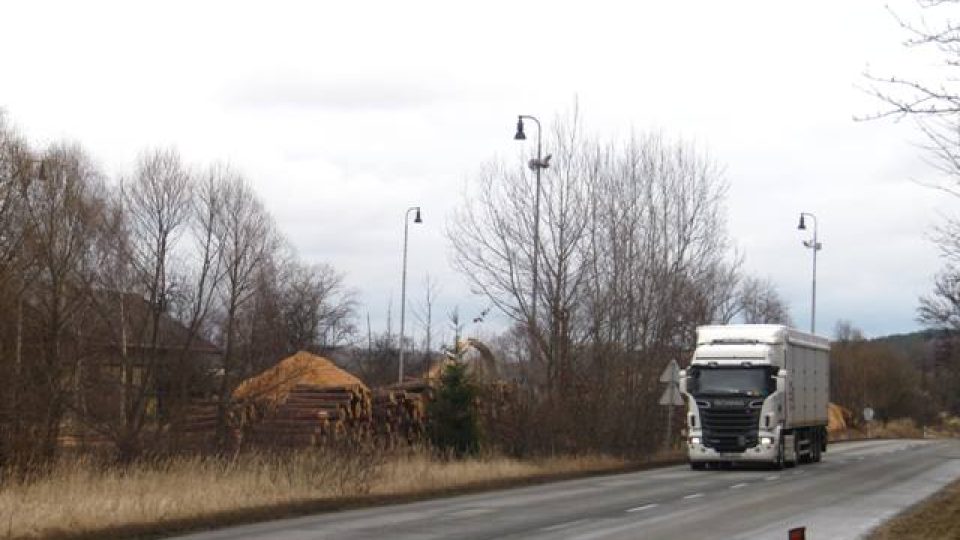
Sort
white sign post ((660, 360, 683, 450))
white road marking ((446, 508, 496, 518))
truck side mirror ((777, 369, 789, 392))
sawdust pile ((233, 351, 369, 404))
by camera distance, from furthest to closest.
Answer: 1. white sign post ((660, 360, 683, 450))
2. truck side mirror ((777, 369, 789, 392))
3. sawdust pile ((233, 351, 369, 404))
4. white road marking ((446, 508, 496, 518))

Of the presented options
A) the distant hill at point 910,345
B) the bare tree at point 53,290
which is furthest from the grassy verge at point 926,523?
the distant hill at point 910,345

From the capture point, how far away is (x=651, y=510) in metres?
22.4

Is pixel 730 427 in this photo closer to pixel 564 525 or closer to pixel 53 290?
pixel 564 525

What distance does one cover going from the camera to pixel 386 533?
18.3m

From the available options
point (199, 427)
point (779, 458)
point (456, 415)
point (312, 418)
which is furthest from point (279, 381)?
point (779, 458)

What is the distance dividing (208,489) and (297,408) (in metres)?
11.9

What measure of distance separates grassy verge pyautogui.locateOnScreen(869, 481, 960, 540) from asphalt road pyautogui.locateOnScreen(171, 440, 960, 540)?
1.33ft

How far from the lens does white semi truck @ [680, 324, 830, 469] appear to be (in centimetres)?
3531

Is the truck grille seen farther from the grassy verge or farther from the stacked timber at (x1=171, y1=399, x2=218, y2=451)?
the stacked timber at (x1=171, y1=399, x2=218, y2=451)

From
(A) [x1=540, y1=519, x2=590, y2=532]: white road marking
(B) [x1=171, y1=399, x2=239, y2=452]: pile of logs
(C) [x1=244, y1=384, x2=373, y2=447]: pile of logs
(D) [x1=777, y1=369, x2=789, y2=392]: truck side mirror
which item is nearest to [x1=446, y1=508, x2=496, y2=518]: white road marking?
(A) [x1=540, y1=519, x2=590, y2=532]: white road marking

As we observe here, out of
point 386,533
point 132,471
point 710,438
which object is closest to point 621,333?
point 710,438

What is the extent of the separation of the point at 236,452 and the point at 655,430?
1771cm

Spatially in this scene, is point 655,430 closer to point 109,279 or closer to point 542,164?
point 542,164

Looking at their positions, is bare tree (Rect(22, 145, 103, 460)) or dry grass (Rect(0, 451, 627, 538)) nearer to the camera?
dry grass (Rect(0, 451, 627, 538))
